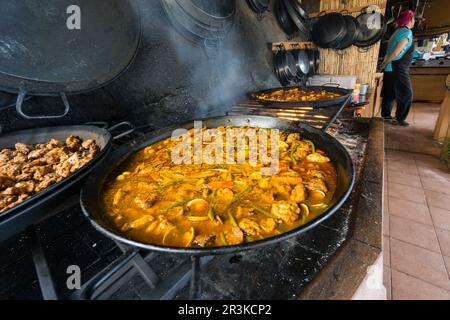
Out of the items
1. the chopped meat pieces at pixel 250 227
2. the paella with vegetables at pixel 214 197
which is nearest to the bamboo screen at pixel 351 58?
the paella with vegetables at pixel 214 197

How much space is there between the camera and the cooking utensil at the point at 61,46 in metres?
1.51

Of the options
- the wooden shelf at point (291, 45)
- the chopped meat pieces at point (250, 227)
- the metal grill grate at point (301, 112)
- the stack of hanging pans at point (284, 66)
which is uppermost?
the wooden shelf at point (291, 45)

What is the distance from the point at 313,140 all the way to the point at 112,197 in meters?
1.62

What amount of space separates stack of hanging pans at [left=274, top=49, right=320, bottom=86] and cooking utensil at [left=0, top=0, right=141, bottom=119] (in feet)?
11.2

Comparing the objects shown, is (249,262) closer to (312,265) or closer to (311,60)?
(312,265)

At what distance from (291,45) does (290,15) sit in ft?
2.05

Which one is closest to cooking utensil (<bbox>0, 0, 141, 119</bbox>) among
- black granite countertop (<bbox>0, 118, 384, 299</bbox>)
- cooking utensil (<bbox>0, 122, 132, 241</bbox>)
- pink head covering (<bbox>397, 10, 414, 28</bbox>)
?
cooking utensil (<bbox>0, 122, 132, 241</bbox>)

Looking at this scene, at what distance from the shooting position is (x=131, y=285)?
104 cm

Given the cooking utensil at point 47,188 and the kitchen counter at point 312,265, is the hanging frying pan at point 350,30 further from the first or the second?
the cooking utensil at point 47,188

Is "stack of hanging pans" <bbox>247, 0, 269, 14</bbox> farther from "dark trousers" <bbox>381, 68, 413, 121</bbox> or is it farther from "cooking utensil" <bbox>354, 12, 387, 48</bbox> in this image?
"dark trousers" <bbox>381, 68, 413, 121</bbox>

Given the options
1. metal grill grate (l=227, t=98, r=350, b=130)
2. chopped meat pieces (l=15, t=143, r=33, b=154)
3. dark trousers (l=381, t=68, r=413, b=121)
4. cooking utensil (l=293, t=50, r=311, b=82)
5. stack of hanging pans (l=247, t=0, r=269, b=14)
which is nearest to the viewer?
chopped meat pieces (l=15, t=143, r=33, b=154)

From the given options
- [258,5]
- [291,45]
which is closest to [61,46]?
[258,5]

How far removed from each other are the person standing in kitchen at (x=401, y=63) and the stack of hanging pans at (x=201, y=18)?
5645 millimetres

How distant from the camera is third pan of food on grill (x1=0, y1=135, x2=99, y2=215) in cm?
129
